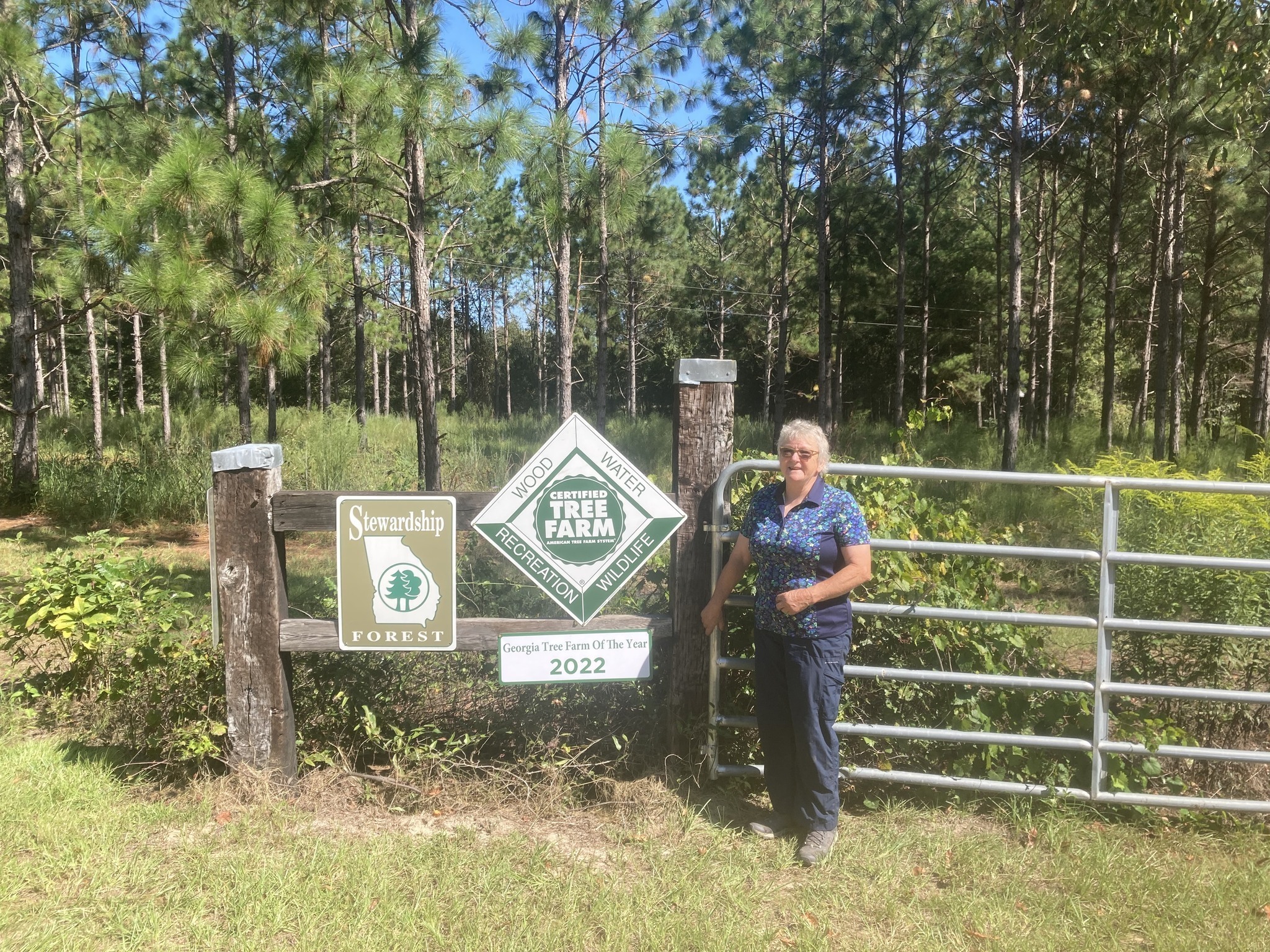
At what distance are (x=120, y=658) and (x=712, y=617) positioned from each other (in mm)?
3267

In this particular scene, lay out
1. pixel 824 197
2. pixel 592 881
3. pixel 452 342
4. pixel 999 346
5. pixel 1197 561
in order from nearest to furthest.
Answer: pixel 592 881, pixel 1197 561, pixel 824 197, pixel 999 346, pixel 452 342

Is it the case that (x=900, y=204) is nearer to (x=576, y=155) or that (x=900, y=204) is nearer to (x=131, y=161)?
(x=576, y=155)

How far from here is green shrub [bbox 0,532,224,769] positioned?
4.06 m

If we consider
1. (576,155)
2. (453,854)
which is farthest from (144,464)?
(453,854)

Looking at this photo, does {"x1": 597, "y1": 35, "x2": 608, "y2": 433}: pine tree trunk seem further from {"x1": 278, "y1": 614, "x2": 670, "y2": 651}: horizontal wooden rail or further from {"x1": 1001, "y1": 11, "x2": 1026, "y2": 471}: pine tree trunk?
{"x1": 278, "y1": 614, "x2": 670, "y2": 651}: horizontal wooden rail

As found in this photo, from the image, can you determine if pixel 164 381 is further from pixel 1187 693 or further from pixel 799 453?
pixel 1187 693

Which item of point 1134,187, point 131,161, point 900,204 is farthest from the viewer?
point 900,204

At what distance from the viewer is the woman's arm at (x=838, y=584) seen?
130 inches

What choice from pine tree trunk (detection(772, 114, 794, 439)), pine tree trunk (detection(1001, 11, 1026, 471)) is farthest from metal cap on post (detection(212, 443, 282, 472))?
pine tree trunk (detection(772, 114, 794, 439))

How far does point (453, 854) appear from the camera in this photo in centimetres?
339

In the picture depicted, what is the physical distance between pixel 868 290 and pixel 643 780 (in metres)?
32.0

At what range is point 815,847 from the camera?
3.43 m

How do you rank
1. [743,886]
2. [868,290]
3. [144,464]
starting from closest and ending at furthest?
1. [743,886]
2. [144,464]
3. [868,290]

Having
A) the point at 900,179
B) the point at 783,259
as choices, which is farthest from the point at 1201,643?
the point at 900,179
